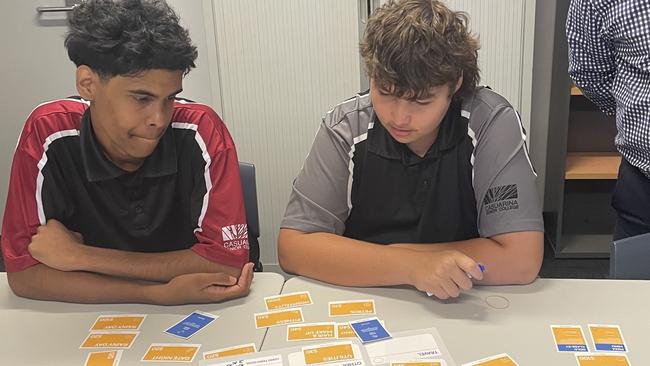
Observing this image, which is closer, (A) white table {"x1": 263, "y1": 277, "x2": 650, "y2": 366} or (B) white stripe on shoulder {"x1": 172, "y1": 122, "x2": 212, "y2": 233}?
(A) white table {"x1": 263, "y1": 277, "x2": 650, "y2": 366}

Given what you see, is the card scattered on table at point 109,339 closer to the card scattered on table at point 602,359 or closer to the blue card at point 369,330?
the blue card at point 369,330

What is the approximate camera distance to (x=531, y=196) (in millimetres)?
1343

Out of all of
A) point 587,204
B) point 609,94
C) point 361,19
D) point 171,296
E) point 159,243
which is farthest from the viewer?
point 587,204

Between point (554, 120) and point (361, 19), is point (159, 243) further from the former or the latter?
point (554, 120)

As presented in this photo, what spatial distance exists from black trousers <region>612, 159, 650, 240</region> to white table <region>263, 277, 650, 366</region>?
394 millimetres

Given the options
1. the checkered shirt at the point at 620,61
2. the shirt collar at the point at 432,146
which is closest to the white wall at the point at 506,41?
the checkered shirt at the point at 620,61

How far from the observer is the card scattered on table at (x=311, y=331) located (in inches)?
44.9

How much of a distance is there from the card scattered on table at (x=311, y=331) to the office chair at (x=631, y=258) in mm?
690

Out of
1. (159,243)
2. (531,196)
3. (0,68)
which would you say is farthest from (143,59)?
(0,68)

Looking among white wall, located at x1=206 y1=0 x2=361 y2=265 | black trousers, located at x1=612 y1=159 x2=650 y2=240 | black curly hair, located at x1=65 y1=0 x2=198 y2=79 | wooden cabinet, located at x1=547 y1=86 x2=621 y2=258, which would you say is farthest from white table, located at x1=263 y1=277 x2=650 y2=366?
wooden cabinet, located at x1=547 y1=86 x2=621 y2=258

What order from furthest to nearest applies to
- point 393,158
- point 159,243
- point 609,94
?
1. point 609,94
2. point 159,243
3. point 393,158

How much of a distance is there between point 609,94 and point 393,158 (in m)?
0.84

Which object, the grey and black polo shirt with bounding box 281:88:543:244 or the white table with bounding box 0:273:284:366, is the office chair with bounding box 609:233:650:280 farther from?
the white table with bounding box 0:273:284:366

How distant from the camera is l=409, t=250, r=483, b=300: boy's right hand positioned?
1192 millimetres
